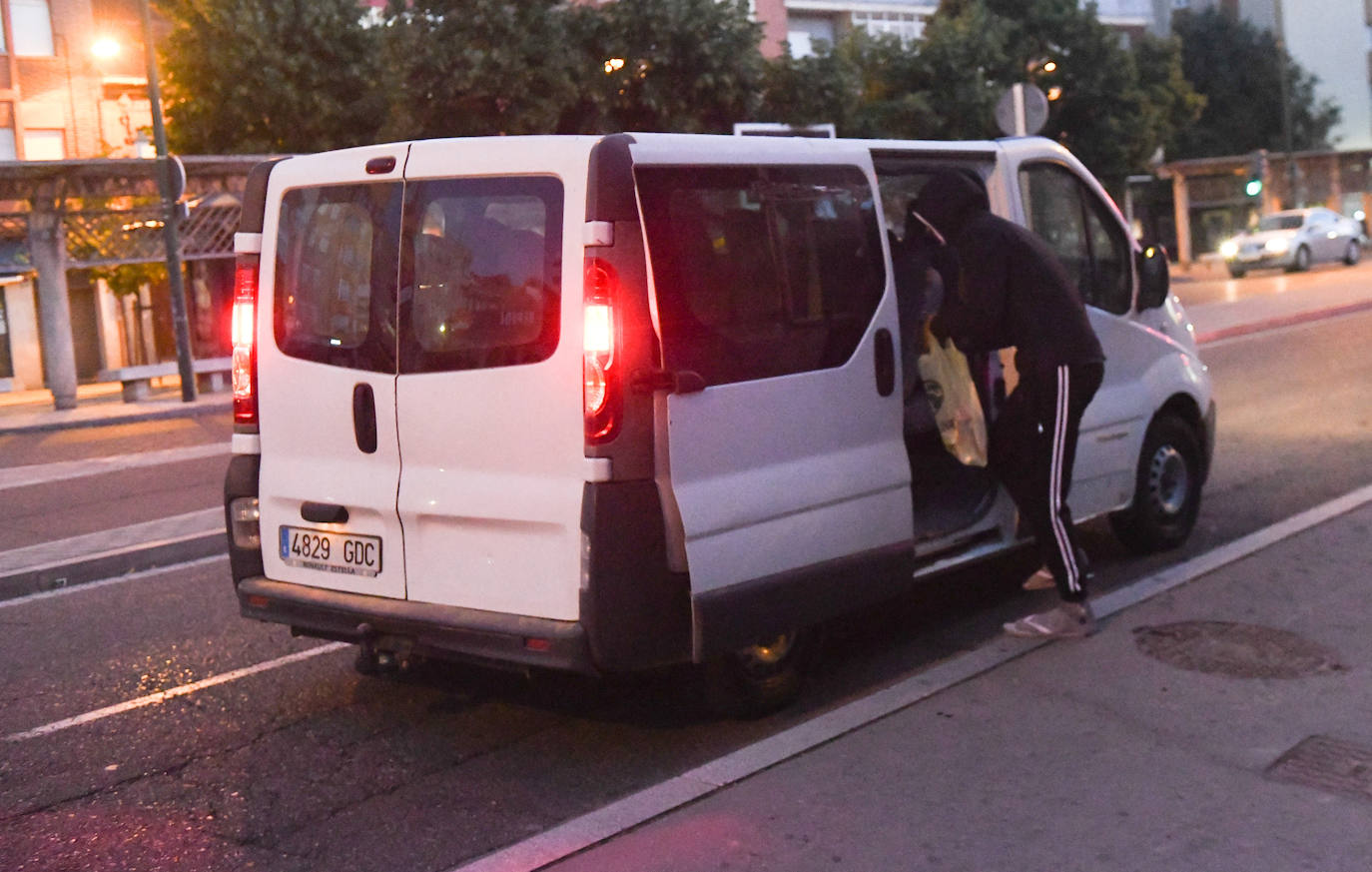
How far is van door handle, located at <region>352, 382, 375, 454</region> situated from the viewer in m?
4.81

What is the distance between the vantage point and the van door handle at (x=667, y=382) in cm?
441

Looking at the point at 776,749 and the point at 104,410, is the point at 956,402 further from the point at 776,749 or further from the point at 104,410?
the point at 104,410

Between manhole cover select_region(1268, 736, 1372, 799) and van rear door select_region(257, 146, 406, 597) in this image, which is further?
van rear door select_region(257, 146, 406, 597)

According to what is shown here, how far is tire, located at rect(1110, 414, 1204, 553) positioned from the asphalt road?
130mm

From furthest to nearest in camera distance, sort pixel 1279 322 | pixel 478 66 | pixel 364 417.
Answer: pixel 478 66 → pixel 1279 322 → pixel 364 417

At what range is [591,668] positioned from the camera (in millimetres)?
4438

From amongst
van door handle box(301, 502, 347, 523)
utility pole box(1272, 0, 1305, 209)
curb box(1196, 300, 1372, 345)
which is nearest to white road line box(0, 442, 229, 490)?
van door handle box(301, 502, 347, 523)

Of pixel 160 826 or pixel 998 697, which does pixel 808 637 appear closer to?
pixel 998 697

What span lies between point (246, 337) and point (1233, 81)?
59.9 meters

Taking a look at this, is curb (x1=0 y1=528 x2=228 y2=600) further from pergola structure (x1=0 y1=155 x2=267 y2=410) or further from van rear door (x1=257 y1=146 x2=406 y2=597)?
pergola structure (x1=0 y1=155 x2=267 y2=410)

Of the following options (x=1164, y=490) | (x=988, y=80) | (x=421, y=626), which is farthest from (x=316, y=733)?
(x=988, y=80)

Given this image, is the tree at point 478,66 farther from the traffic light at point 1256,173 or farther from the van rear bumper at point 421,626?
the traffic light at point 1256,173

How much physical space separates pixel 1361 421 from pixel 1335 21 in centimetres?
6236

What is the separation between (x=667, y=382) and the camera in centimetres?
445
